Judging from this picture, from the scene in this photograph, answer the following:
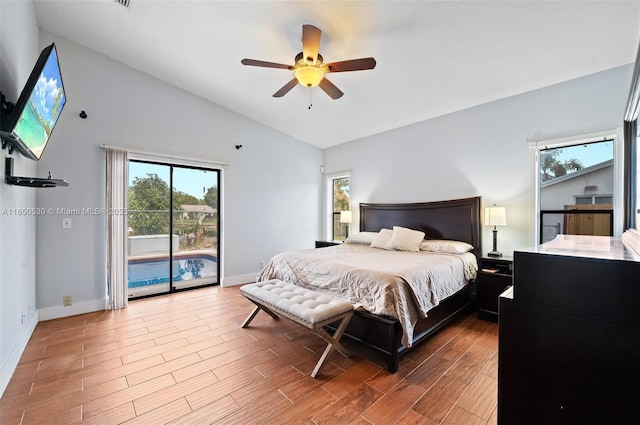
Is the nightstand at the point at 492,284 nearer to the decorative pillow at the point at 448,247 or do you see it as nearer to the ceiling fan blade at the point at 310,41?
the decorative pillow at the point at 448,247

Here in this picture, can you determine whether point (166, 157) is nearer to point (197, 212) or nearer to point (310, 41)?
point (197, 212)

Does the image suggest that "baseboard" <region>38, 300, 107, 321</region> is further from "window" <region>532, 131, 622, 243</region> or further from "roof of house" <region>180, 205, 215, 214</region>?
"window" <region>532, 131, 622, 243</region>

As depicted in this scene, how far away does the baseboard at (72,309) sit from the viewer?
3.11 metres

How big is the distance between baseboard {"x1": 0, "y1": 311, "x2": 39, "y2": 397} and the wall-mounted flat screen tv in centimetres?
159

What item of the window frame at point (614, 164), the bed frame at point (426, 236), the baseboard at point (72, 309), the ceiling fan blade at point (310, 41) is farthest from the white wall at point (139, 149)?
the window frame at point (614, 164)

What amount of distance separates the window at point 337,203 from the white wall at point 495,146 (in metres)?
0.85

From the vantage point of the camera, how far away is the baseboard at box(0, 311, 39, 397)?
1858mm

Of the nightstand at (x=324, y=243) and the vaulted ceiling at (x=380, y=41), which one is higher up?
the vaulted ceiling at (x=380, y=41)

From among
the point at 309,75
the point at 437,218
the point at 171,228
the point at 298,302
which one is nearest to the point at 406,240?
the point at 437,218

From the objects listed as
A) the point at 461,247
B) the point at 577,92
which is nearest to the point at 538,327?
the point at 461,247

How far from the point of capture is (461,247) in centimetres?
344

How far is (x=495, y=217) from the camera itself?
3.37 metres

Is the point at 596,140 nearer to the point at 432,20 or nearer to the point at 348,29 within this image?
the point at 432,20

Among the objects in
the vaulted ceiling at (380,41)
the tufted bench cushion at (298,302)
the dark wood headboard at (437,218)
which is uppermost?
the vaulted ceiling at (380,41)
